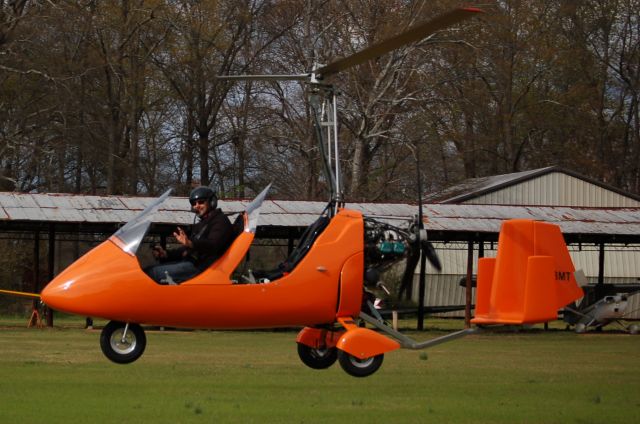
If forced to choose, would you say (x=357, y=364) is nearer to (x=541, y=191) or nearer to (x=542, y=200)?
(x=541, y=191)

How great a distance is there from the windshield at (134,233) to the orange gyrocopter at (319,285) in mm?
11

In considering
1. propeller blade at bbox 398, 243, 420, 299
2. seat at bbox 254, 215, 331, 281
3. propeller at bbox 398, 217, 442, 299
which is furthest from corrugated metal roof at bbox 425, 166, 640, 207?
seat at bbox 254, 215, 331, 281

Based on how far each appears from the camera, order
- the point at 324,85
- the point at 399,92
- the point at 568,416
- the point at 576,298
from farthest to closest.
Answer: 1. the point at 399,92
2. the point at 568,416
3. the point at 576,298
4. the point at 324,85

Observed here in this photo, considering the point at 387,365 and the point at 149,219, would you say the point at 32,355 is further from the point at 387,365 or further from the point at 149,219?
the point at 149,219

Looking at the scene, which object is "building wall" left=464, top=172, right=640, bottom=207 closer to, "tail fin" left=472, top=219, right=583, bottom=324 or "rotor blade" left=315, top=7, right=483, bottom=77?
"tail fin" left=472, top=219, right=583, bottom=324

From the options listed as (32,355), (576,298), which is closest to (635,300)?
(32,355)

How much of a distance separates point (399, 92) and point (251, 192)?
11.3m

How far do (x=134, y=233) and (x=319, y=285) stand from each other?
211cm

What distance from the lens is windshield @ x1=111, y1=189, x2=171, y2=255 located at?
11.9 meters

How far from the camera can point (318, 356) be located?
534 inches

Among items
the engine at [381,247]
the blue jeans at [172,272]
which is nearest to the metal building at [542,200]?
the engine at [381,247]

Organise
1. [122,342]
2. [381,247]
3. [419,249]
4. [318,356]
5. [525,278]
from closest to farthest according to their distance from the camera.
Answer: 1. [122,342]
2. [381,247]
3. [419,249]
4. [525,278]
5. [318,356]

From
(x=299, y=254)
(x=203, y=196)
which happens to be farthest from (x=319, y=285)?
(x=203, y=196)

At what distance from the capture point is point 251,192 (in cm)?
5494
